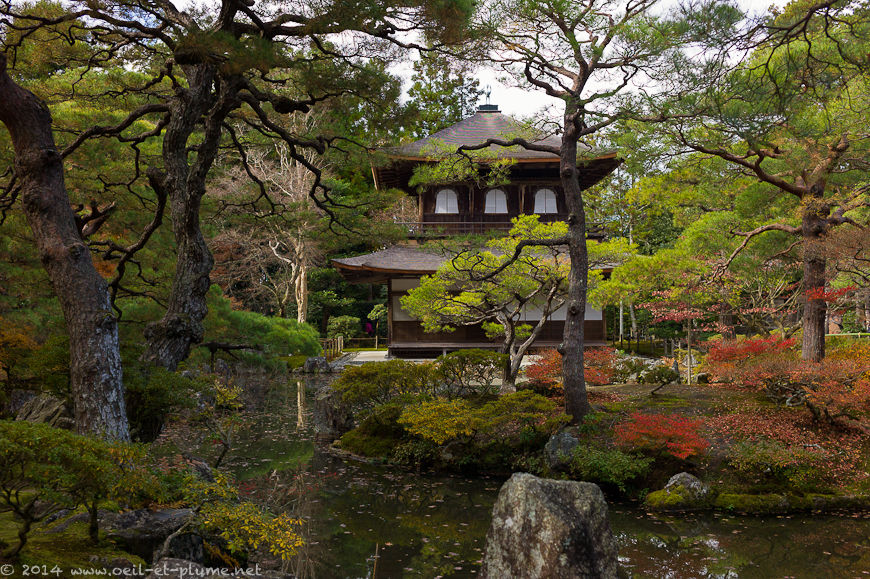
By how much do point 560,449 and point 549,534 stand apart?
391 cm

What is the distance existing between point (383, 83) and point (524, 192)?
13.7 m

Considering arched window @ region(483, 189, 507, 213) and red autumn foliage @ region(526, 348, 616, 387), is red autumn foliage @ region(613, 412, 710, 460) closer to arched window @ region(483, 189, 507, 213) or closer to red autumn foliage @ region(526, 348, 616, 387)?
red autumn foliage @ region(526, 348, 616, 387)

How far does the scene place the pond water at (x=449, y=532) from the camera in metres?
5.49

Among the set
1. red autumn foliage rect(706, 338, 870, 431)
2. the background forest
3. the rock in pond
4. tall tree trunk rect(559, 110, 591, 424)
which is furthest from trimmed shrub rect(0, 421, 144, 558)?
red autumn foliage rect(706, 338, 870, 431)

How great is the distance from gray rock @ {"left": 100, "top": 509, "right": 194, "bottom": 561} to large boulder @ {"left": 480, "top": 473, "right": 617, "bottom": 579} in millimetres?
2376

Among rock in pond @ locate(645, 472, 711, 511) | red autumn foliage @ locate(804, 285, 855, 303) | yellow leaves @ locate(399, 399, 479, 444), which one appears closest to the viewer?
rock in pond @ locate(645, 472, 711, 511)

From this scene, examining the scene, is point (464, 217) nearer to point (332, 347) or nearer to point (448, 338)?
point (448, 338)

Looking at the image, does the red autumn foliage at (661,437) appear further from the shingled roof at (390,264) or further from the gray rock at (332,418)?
the shingled roof at (390,264)

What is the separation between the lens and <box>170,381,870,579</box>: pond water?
5.49m

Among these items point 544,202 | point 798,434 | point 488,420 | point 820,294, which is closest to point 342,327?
point 544,202

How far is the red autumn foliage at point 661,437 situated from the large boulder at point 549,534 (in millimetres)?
3482

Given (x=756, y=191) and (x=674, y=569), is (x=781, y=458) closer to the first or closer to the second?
(x=674, y=569)

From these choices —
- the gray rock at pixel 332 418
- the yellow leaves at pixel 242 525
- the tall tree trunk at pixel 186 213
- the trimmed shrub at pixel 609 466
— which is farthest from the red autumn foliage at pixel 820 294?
the tall tree trunk at pixel 186 213

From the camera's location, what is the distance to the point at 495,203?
20.5 m
